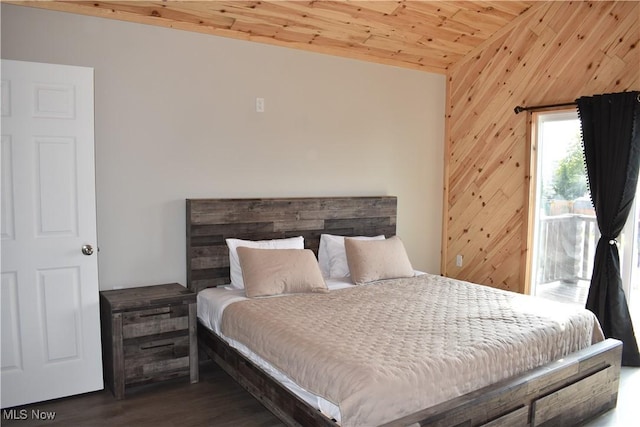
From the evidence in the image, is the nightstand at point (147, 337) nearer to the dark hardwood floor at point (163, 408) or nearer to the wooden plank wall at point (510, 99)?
the dark hardwood floor at point (163, 408)

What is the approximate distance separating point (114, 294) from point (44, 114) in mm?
1203

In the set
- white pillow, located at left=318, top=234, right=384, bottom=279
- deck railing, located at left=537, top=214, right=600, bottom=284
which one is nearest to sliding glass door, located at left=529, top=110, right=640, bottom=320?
deck railing, located at left=537, top=214, right=600, bottom=284

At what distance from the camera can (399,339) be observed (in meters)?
2.54

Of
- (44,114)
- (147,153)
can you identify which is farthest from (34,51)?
(147,153)

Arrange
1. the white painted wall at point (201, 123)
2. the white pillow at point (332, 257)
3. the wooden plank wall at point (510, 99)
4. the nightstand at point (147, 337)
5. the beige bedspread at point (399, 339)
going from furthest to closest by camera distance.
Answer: the white pillow at point (332, 257), the wooden plank wall at point (510, 99), the white painted wall at point (201, 123), the nightstand at point (147, 337), the beige bedspread at point (399, 339)

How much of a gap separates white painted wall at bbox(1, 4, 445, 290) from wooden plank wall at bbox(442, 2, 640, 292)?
0.56 m

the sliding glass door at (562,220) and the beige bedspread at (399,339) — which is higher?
the sliding glass door at (562,220)

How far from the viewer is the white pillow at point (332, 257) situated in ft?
13.4

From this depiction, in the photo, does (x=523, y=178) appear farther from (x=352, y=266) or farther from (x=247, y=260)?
(x=247, y=260)

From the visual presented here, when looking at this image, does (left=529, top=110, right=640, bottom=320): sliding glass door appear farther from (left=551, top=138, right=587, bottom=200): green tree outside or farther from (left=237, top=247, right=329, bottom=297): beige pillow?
(left=237, top=247, right=329, bottom=297): beige pillow

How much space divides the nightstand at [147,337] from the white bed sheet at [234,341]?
0.14 metres

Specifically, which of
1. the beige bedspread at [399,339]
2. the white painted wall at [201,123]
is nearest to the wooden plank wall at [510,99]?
the white painted wall at [201,123]

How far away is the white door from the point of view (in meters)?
2.89

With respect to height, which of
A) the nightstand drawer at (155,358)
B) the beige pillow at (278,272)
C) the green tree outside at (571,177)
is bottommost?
the nightstand drawer at (155,358)
